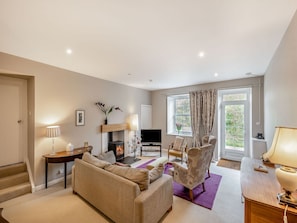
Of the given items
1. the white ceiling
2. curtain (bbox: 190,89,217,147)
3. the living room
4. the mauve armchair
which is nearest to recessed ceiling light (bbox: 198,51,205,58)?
the white ceiling

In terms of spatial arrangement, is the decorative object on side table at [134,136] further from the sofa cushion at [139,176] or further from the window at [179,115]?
the sofa cushion at [139,176]

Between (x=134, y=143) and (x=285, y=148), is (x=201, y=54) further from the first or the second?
(x=134, y=143)

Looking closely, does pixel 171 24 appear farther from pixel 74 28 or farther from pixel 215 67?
pixel 215 67

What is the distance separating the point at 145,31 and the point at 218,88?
3.89 m

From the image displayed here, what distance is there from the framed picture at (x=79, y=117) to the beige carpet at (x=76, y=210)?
167cm

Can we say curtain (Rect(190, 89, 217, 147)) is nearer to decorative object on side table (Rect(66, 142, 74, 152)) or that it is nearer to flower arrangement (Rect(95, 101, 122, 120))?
flower arrangement (Rect(95, 101, 122, 120))

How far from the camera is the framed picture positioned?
3.88 metres

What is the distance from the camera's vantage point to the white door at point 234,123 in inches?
187

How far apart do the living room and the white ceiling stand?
12.1 inches

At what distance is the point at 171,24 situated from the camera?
187cm

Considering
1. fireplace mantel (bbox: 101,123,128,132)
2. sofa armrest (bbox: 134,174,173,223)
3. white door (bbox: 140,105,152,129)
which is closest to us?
sofa armrest (bbox: 134,174,173,223)

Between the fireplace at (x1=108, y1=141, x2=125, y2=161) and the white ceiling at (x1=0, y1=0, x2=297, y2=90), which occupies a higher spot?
the white ceiling at (x1=0, y1=0, x2=297, y2=90)

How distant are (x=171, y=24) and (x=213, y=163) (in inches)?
179

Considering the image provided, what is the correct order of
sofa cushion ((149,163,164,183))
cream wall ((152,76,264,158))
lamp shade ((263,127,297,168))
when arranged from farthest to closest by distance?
cream wall ((152,76,264,158))
sofa cushion ((149,163,164,183))
lamp shade ((263,127,297,168))
